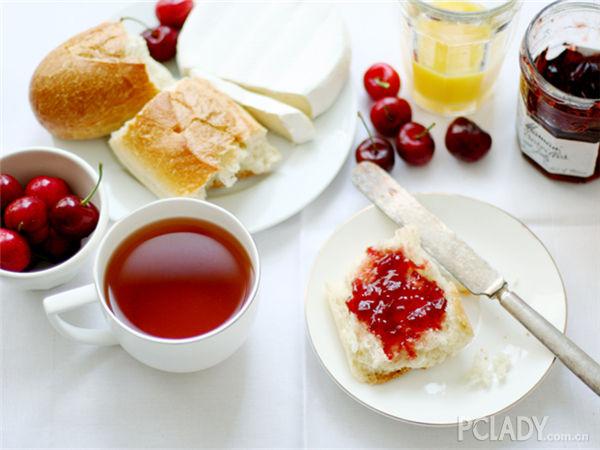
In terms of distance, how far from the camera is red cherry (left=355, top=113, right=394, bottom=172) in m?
1.71

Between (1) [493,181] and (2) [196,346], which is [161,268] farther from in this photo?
(1) [493,181]

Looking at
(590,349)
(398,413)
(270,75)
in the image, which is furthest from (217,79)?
(590,349)

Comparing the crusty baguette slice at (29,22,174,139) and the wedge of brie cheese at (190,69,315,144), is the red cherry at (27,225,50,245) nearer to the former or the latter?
the crusty baguette slice at (29,22,174,139)

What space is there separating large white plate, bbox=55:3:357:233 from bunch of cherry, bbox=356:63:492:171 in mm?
51

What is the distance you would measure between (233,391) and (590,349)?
0.66m

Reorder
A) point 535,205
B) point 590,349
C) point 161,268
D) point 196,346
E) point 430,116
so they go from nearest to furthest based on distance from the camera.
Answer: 1. point 196,346
2. point 161,268
3. point 590,349
4. point 535,205
5. point 430,116

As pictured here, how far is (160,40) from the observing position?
1802 millimetres

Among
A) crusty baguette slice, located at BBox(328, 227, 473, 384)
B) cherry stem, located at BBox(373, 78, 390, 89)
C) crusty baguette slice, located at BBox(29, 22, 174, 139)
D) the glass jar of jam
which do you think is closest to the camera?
crusty baguette slice, located at BBox(328, 227, 473, 384)

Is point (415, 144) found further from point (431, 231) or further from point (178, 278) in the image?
point (178, 278)

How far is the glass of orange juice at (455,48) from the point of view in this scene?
166 cm

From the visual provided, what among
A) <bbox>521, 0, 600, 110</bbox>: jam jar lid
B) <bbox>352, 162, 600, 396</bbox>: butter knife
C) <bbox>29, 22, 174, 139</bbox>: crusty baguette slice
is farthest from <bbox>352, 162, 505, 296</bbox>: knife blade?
<bbox>29, 22, 174, 139</bbox>: crusty baguette slice

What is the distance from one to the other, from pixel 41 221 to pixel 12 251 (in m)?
0.07

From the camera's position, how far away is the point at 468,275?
1.52m

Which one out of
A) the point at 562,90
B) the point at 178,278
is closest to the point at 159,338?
the point at 178,278
